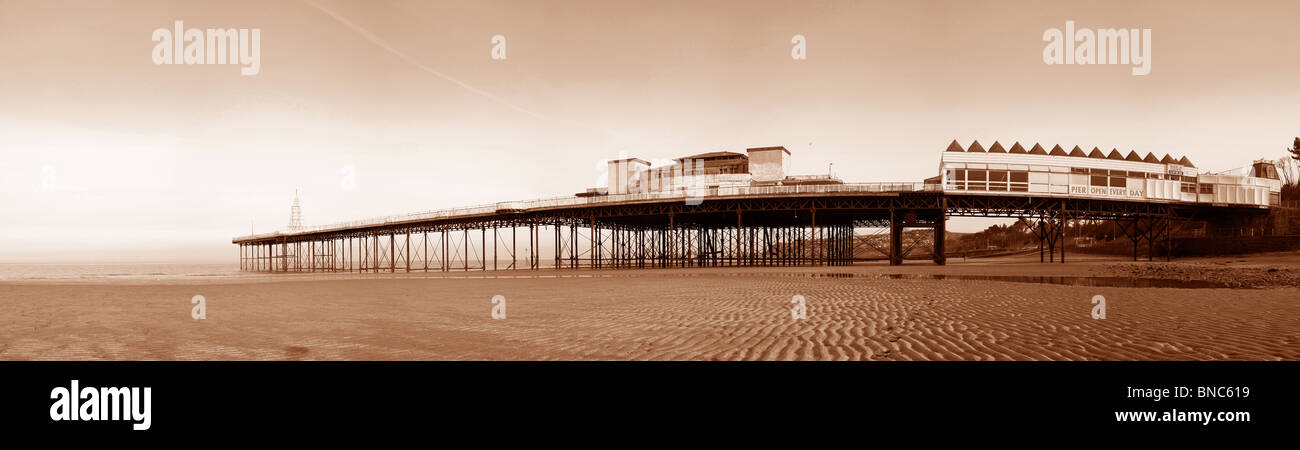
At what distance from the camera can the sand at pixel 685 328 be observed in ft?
21.8

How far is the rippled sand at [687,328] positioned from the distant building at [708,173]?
34.5 m

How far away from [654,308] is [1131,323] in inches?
310

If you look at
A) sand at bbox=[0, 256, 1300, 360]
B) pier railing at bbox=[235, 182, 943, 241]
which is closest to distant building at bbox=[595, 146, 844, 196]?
pier railing at bbox=[235, 182, 943, 241]

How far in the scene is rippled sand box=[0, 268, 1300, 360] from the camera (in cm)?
668

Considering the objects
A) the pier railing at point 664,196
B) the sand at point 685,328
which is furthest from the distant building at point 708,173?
the sand at point 685,328

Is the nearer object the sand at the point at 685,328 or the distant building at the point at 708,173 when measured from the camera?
the sand at the point at 685,328

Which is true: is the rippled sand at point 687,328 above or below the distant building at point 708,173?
below

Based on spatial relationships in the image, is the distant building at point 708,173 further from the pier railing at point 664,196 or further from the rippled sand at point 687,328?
the rippled sand at point 687,328

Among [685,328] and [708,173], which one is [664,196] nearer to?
[708,173]

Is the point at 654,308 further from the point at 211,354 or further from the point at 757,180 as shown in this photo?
the point at 757,180

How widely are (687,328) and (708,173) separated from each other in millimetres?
45056

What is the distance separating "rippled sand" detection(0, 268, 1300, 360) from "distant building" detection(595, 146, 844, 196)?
34.5 metres

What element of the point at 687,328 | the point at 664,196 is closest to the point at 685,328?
the point at 687,328
